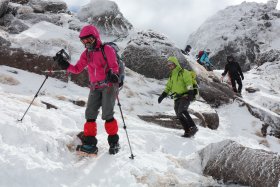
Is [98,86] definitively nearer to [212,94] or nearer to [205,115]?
[205,115]

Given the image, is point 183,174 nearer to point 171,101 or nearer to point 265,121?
point 171,101

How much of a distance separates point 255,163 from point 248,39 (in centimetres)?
5400

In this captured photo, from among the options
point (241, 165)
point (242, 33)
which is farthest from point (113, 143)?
point (242, 33)

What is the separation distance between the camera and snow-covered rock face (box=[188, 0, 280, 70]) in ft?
185

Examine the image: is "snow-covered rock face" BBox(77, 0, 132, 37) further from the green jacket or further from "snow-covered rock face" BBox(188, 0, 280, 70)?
"snow-covered rock face" BBox(188, 0, 280, 70)

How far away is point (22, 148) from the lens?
6.87 metres

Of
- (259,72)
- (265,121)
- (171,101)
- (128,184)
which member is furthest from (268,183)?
(259,72)

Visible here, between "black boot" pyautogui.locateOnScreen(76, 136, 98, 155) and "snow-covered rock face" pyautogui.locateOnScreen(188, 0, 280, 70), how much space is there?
46022 mm

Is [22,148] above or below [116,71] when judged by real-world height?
below

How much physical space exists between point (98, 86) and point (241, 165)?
338cm

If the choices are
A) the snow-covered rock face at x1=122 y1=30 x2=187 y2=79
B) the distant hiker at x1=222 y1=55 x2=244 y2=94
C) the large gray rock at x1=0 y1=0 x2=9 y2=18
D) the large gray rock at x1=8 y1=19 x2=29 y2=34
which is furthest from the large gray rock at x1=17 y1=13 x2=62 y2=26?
the distant hiker at x1=222 y1=55 x2=244 y2=94

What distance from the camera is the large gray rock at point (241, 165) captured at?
7.63 m

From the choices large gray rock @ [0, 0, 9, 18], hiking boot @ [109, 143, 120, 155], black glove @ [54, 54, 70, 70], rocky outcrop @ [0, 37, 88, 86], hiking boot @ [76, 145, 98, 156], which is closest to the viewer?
hiking boot @ [76, 145, 98, 156]

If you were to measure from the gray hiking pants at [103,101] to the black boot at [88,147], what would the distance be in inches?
19.8
